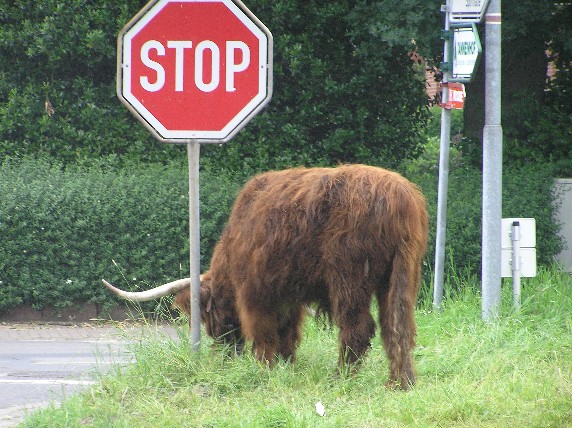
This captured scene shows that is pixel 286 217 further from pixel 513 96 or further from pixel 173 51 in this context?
pixel 513 96

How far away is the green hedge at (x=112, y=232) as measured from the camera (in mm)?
11977

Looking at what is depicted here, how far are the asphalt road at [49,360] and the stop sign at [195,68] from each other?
174 centimetres

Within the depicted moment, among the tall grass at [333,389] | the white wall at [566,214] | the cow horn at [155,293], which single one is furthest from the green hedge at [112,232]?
the cow horn at [155,293]

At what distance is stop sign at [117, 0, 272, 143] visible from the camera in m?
6.10

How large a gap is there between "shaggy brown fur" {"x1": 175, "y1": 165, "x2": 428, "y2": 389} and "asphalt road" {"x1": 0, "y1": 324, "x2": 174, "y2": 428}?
1.03m

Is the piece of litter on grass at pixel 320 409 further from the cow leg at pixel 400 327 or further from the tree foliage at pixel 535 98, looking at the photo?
the tree foliage at pixel 535 98

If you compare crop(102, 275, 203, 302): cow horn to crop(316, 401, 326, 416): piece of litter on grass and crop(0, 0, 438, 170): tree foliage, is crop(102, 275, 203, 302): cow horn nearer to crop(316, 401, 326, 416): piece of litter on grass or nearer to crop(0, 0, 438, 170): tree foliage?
crop(316, 401, 326, 416): piece of litter on grass

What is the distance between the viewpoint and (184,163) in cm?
1409

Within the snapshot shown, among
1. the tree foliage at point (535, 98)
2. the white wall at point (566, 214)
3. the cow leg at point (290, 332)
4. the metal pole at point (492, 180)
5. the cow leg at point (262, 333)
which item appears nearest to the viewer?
the cow leg at point (262, 333)

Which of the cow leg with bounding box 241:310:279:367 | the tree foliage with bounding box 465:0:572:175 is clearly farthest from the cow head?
the tree foliage with bounding box 465:0:572:175

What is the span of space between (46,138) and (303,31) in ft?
13.9

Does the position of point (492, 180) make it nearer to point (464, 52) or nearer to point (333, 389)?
point (464, 52)

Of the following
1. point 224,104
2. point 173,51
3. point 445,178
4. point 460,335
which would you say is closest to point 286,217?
point 224,104

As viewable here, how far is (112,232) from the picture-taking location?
1227 centimetres
